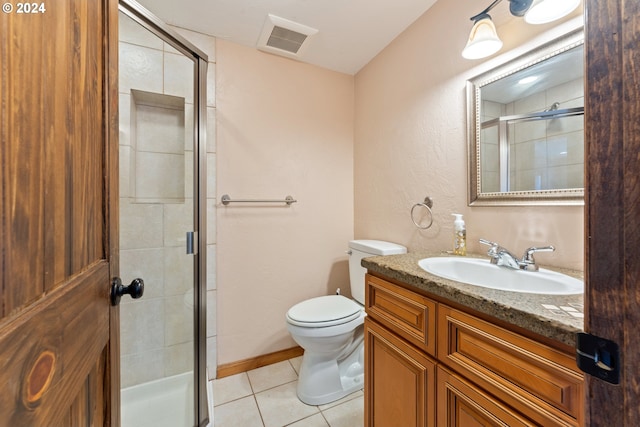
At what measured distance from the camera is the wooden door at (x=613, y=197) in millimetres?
309

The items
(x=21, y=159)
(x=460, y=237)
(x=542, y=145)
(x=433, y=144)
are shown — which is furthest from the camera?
(x=433, y=144)

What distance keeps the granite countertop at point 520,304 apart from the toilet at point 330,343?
0.67 m

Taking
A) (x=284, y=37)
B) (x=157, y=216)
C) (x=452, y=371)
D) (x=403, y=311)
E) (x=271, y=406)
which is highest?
(x=284, y=37)

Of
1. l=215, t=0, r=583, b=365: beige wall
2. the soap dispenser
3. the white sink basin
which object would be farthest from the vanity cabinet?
l=215, t=0, r=583, b=365: beige wall

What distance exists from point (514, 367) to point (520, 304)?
5.7 inches

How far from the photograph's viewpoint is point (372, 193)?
1857 millimetres

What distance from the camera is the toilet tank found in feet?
5.00

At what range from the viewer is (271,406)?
4.57 feet

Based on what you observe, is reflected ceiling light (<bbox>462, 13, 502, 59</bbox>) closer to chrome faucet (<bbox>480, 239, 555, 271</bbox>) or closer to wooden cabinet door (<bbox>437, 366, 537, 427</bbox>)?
chrome faucet (<bbox>480, 239, 555, 271</bbox>)

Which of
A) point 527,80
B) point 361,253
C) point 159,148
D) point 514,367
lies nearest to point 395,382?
point 514,367

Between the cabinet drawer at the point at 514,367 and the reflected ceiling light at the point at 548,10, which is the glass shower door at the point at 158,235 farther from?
the reflected ceiling light at the point at 548,10

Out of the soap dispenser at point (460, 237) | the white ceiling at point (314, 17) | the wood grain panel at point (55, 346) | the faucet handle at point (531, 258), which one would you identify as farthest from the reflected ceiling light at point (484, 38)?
the wood grain panel at point (55, 346)

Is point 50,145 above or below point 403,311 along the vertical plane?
above

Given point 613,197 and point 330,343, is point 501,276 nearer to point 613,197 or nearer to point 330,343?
point 613,197
